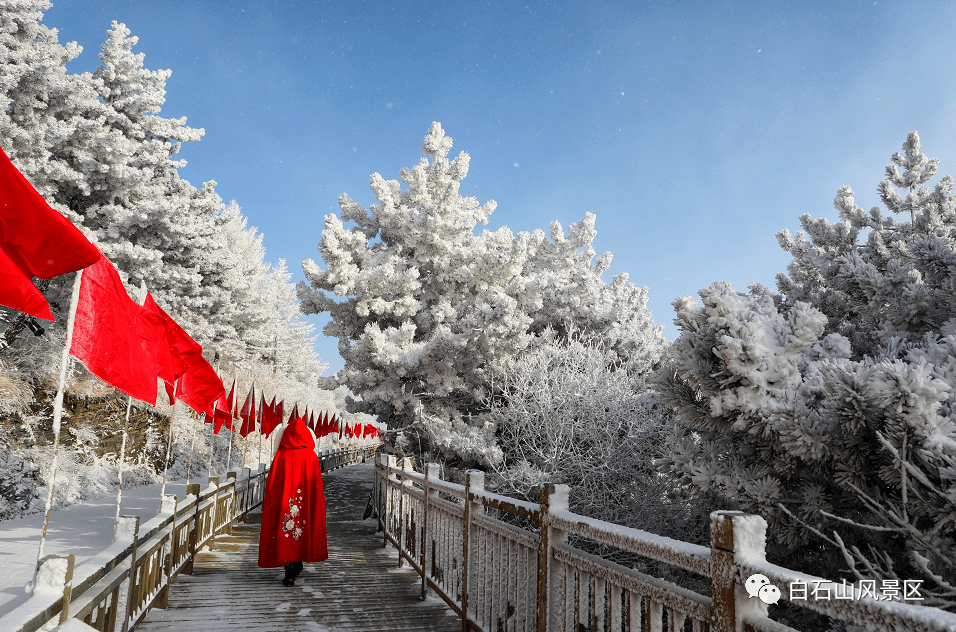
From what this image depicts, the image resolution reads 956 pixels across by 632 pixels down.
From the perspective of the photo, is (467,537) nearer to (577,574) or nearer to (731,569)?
(577,574)

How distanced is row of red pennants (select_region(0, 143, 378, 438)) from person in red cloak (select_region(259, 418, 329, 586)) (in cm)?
171

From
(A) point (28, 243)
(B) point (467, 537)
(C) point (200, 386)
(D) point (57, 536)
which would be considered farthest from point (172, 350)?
(D) point (57, 536)

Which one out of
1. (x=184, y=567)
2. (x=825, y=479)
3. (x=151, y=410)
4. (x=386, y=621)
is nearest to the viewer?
(x=825, y=479)

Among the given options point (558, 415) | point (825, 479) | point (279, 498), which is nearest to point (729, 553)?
point (825, 479)

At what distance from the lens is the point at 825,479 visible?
477 cm

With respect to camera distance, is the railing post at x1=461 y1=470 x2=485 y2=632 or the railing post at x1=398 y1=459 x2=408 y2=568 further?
the railing post at x1=398 y1=459 x2=408 y2=568

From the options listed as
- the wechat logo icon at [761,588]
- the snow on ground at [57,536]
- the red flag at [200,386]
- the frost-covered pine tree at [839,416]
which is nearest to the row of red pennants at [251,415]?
the red flag at [200,386]

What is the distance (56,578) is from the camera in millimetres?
2588

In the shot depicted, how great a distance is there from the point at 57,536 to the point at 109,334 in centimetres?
824

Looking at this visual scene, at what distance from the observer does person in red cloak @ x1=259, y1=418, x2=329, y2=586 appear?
6520 mm

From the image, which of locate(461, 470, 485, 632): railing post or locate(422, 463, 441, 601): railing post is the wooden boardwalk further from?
locate(461, 470, 485, 632): railing post

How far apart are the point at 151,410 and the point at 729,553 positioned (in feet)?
67.6

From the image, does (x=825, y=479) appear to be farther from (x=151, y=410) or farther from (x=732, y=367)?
(x=151, y=410)

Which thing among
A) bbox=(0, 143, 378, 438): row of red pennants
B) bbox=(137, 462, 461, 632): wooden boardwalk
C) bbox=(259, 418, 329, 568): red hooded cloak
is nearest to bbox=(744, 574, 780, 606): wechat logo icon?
bbox=(0, 143, 378, 438): row of red pennants
